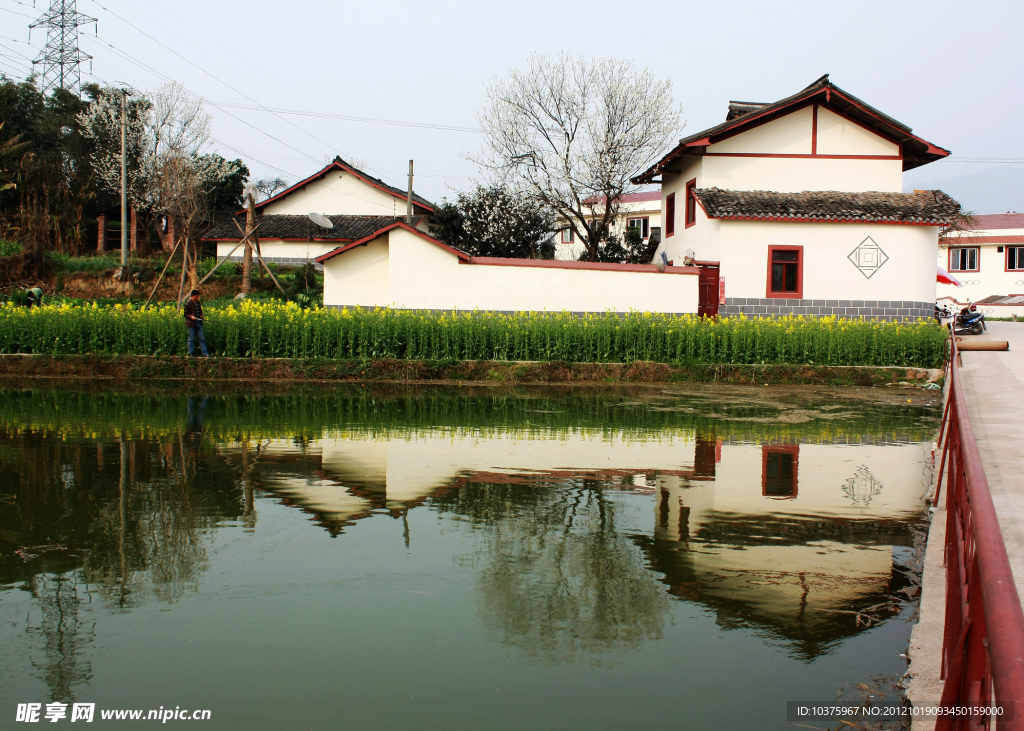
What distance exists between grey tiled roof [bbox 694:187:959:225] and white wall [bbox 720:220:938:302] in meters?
0.52

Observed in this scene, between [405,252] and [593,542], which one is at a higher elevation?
[405,252]

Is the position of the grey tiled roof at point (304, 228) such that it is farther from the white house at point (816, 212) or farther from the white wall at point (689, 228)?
the white house at point (816, 212)

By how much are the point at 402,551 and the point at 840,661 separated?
305 centimetres

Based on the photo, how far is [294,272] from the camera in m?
37.5

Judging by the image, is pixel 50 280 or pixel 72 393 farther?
pixel 50 280

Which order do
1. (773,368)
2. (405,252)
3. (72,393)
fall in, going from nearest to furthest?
1. (72,393)
2. (773,368)
3. (405,252)

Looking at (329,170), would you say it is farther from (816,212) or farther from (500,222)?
(816,212)

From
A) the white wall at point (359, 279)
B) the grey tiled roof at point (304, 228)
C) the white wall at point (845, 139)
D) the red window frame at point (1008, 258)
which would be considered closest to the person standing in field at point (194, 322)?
the white wall at point (359, 279)

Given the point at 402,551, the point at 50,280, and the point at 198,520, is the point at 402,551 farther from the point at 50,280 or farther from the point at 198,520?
the point at 50,280

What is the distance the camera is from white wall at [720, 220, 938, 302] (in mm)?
24297

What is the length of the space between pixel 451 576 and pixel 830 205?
22.2 m

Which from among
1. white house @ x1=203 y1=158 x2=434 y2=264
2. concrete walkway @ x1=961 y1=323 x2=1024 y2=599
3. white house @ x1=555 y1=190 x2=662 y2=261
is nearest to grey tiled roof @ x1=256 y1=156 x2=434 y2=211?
white house @ x1=203 y1=158 x2=434 y2=264

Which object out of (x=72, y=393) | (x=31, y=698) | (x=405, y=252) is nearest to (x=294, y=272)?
(x=405, y=252)

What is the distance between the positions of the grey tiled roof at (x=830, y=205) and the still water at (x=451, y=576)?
14235 mm
